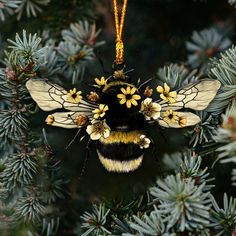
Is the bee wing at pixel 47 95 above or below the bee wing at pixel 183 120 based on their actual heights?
below

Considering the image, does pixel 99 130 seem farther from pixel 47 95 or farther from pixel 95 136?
pixel 47 95

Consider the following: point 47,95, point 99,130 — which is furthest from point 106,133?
point 47,95

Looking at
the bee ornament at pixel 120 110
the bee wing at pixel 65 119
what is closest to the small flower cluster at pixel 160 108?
the bee ornament at pixel 120 110

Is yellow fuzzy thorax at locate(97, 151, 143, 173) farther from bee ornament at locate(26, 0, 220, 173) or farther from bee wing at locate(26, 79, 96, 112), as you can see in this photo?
bee wing at locate(26, 79, 96, 112)

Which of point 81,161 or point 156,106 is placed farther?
point 81,161

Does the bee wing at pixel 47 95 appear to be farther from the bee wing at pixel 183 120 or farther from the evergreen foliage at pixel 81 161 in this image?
the bee wing at pixel 183 120

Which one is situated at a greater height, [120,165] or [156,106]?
[156,106]

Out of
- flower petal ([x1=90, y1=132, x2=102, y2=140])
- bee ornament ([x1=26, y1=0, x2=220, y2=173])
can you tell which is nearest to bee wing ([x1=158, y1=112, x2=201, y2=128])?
bee ornament ([x1=26, y1=0, x2=220, y2=173])

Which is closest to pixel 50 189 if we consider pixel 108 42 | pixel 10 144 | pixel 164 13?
pixel 10 144
